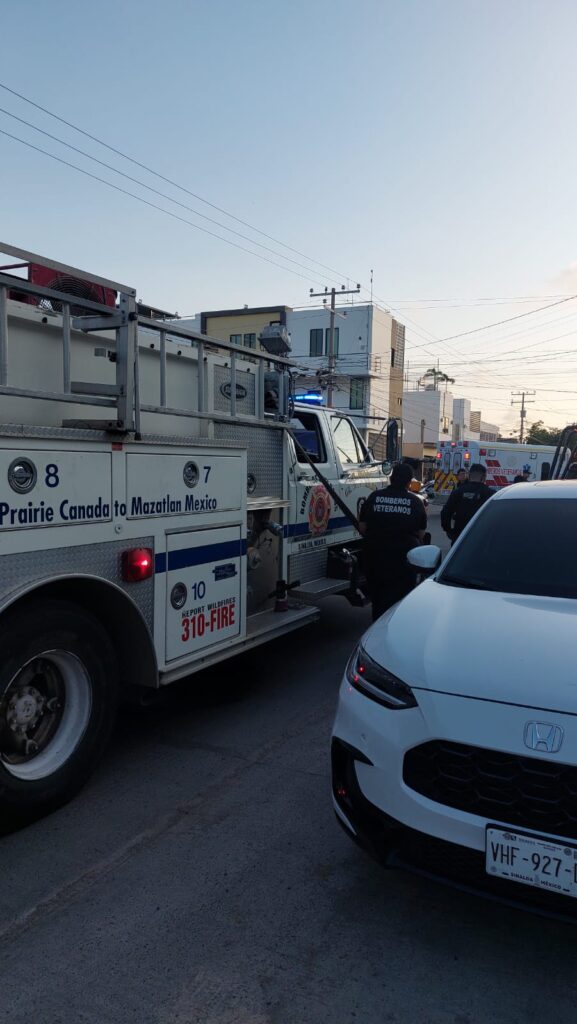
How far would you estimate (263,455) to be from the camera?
5496 mm

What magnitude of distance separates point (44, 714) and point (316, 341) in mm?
42442

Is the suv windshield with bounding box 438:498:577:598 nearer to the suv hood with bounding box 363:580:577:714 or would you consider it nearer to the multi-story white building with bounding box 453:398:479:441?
the suv hood with bounding box 363:580:577:714

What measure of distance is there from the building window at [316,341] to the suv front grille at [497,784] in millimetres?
42775

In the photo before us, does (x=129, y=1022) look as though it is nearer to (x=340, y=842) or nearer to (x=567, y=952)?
(x=340, y=842)

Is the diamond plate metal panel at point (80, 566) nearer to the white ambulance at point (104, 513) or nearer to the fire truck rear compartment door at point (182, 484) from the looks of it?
the white ambulance at point (104, 513)

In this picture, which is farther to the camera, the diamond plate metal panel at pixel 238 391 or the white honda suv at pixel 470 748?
the diamond plate metal panel at pixel 238 391

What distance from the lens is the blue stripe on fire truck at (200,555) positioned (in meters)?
4.02

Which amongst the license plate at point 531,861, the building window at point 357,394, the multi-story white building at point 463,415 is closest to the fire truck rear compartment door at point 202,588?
the license plate at point 531,861

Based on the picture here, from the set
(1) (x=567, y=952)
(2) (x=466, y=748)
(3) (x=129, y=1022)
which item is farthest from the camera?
(1) (x=567, y=952)

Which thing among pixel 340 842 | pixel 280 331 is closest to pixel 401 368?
pixel 280 331

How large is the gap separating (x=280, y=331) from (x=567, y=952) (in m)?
4.81

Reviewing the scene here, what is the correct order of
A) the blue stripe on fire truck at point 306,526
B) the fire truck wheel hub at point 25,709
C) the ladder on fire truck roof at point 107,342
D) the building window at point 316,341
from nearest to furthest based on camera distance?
1. the ladder on fire truck roof at point 107,342
2. the fire truck wheel hub at point 25,709
3. the blue stripe on fire truck at point 306,526
4. the building window at point 316,341

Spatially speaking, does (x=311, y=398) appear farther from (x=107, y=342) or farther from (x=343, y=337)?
(x=343, y=337)

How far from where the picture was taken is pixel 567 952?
8.36 ft
